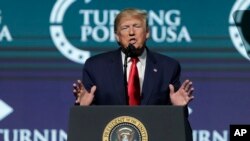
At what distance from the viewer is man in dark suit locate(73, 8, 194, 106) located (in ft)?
11.4

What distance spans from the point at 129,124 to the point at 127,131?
0.02 meters

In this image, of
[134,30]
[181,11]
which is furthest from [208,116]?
[134,30]

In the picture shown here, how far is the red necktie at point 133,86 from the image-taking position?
11.4 feet

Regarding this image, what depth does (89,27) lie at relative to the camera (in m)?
4.98

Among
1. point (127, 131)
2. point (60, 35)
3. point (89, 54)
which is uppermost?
point (60, 35)

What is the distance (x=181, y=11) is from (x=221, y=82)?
47 cm

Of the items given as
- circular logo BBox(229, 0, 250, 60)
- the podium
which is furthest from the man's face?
circular logo BBox(229, 0, 250, 60)

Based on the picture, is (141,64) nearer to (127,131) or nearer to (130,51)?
(130,51)

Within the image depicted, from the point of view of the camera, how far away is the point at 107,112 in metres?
3.00

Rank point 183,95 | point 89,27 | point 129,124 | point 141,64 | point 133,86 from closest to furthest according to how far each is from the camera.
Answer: point 129,124 < point 183,95 < point 133,86 < point 141,64 < point 89,27

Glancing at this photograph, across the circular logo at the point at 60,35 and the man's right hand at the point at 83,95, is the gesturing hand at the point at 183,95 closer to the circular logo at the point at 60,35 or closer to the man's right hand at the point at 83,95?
the man's right hand at the point at 83,95

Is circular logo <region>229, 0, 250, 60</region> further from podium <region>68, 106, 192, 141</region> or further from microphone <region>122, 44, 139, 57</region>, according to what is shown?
podium <region>68, 106, 192, 141</region>

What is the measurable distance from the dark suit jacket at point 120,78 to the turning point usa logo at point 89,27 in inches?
51.2

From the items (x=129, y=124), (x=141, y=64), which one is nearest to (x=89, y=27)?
(x=141, y=64)
